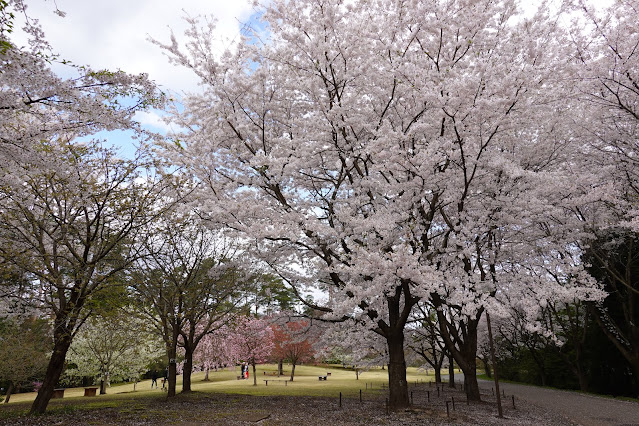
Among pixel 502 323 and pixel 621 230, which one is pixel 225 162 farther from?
pixel 502 323

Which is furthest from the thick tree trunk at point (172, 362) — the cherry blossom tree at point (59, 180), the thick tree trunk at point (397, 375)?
the thick tree trunk at point (397, 375)

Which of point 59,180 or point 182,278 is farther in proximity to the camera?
point 182,278

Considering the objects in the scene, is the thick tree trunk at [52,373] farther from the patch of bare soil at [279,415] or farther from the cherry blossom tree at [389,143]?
the cherry blossom tree at [389,143]

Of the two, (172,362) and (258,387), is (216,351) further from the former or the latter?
(172,362)

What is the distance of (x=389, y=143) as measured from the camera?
34.9 ft

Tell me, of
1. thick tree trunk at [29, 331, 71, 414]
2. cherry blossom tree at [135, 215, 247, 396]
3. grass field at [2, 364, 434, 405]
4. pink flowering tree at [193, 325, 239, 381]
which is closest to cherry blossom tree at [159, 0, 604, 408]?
cherry blossom tree at [135, 215, 247, 396]

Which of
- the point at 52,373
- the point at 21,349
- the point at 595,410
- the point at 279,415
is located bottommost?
the point at 595,410

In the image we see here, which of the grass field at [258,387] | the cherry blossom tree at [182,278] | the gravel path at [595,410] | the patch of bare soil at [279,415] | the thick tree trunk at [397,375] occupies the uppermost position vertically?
the cherry blossom tree at [182,278]

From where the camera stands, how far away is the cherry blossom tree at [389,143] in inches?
420

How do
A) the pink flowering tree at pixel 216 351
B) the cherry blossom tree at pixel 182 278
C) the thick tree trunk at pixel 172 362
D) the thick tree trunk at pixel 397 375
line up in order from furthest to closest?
the pink flowering tree at pixel 216 351 → the thick tree trunk at pixel 172 362 → the cherry blossom tree at pixel 182 278 → the thick tree trunk at pixel 397 375

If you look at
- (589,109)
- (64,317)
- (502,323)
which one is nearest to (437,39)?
(589,109)

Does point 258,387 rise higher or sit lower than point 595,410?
lower

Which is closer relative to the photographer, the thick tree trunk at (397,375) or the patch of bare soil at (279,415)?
the patch of bare soil at (279,415)

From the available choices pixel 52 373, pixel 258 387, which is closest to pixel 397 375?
pixel 52 373
